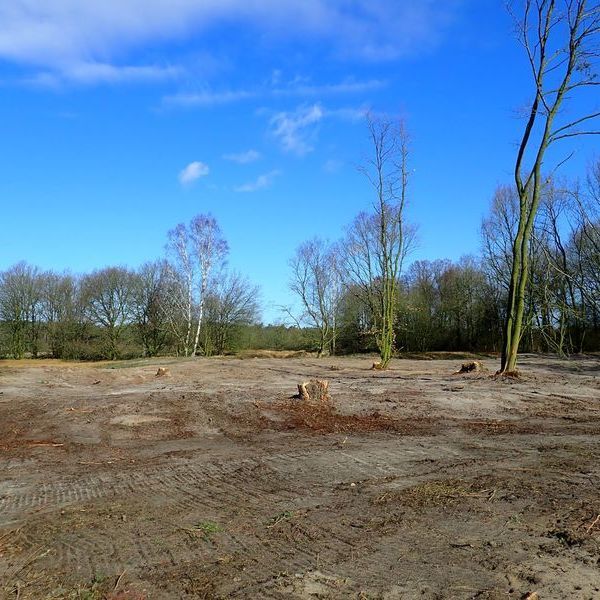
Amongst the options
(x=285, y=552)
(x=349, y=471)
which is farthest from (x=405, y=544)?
(x=349, y=471)

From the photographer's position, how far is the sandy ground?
396 centimetres

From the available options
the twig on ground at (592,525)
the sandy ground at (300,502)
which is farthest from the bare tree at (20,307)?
the twig on ground at (592,525)

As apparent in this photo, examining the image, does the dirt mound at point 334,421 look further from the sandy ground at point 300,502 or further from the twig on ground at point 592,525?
the twig on ground at point 592,525

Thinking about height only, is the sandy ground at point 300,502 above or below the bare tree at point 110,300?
below

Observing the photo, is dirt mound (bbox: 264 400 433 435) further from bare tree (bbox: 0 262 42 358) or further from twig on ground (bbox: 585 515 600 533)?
bare tree (bbox: 0 262 42 358)

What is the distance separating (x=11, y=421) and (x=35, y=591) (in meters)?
9.34

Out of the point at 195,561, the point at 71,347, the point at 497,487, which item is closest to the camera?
the point at 195,561

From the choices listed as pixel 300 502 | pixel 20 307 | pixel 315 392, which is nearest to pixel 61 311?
pixel 20 307

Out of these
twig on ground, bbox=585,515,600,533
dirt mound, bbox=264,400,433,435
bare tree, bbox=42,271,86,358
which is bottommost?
dirt mound, bbox=264,400,433,435

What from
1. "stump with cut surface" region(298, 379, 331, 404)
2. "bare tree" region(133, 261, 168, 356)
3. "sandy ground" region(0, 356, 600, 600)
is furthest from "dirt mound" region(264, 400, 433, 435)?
"bare tree" region(133, 261, 168, 356)

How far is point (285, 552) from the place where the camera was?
443 cm

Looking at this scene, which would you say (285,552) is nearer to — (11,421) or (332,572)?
(332,572)

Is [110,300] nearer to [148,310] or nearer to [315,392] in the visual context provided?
[148,310]

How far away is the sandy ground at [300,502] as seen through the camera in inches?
156
